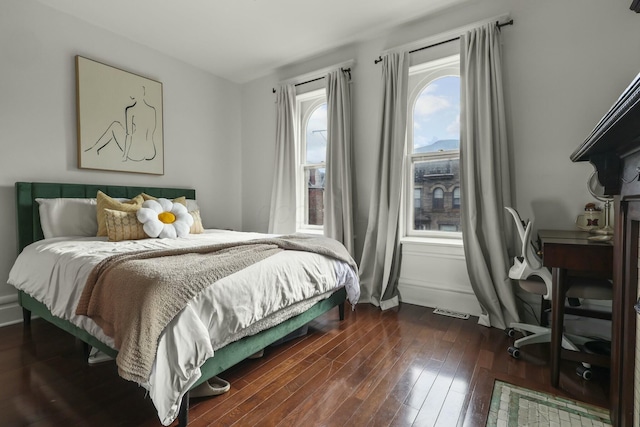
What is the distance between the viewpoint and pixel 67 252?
77.6 inches

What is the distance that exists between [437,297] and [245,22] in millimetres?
3312


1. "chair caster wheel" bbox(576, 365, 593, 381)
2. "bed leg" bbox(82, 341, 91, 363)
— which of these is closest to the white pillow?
"bed leg" bbox(82, 341, 91, 363)

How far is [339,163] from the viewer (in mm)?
3375

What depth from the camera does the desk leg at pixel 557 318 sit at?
166cm

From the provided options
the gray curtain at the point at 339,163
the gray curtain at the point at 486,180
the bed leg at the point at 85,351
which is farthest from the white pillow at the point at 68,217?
the gray curtain at the point at 486,180

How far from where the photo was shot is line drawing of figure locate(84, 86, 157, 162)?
3.11 meters

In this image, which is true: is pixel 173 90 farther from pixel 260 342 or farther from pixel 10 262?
pixel 260 342

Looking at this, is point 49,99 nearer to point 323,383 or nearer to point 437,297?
point 323,383

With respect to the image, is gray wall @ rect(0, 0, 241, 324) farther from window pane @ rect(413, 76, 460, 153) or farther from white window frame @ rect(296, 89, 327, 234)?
window pane @ rect(413, 76, 460, 153)

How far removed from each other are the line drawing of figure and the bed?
1.54ft

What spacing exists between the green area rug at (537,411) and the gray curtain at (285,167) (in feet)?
9.04

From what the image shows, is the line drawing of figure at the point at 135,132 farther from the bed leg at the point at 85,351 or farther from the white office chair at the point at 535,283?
the white office chair at the point at 535,283

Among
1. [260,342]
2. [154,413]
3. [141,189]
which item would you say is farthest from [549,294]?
[141,189]

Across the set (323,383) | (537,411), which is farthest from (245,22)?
(537,411)
